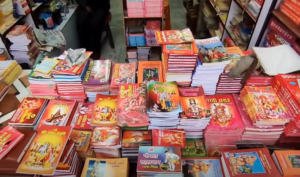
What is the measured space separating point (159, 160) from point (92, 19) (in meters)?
2.89

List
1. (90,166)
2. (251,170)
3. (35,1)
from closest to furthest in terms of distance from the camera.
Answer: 1. (251,170)
2. (90,166)
3. (35,1)

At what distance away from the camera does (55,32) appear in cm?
300

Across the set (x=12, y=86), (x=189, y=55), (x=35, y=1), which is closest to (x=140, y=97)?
(x=189, y=55)

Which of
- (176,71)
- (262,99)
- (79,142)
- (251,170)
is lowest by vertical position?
(251,170)

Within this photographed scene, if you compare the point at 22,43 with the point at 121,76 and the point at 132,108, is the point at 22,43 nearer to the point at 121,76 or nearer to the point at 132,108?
the point at 121,76

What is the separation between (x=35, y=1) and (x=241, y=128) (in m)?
3.36

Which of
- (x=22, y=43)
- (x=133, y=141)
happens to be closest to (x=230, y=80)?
(x=133, y=141)

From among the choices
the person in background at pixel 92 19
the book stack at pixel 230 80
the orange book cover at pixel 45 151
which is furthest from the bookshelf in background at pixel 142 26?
the orange book cover at pixel 45 151

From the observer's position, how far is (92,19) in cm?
351

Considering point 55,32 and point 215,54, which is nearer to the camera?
point 215,54

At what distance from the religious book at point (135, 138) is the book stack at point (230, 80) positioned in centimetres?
74

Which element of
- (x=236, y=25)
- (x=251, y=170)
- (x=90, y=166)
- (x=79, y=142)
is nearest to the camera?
(x=251, y=170)

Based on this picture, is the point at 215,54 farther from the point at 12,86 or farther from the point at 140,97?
the point at 12,86

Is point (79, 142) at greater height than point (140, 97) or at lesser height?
lesser
